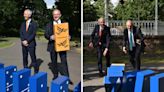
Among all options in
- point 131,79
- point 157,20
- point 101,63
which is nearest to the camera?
point 131,79

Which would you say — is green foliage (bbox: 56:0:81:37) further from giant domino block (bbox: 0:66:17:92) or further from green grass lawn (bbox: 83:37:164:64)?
green grass lawn (bbox: 83:37:164:64)

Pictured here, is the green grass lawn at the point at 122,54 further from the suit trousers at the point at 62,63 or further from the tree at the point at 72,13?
the tree at the point at 72,13

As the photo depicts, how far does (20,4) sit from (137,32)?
9.05 ft

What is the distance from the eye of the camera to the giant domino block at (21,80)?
5.18m

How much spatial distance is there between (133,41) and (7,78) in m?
2.93

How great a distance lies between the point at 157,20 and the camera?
893 cm

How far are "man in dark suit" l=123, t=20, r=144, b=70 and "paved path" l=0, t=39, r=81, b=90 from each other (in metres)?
2.28

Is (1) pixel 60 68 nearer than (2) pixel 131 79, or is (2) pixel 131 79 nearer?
(1) pixel 60 68

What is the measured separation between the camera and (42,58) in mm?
5746

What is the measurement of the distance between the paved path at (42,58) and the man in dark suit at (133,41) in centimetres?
228

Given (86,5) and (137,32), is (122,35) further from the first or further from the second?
(86,5)

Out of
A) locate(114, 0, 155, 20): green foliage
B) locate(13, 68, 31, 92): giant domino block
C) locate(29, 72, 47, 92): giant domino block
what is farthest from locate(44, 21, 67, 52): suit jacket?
locate(114, 0, 155, 20): green foliage

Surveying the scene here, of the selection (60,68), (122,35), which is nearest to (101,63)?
(122,35)

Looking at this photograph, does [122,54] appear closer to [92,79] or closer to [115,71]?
[92,79]
